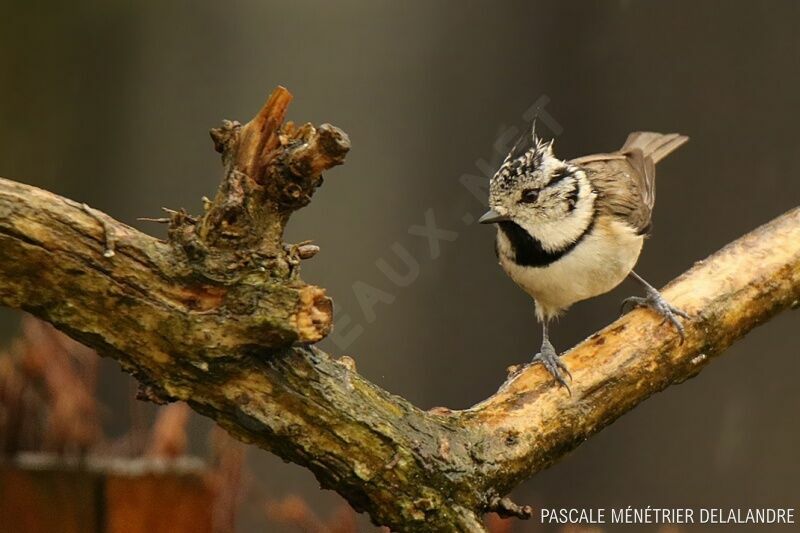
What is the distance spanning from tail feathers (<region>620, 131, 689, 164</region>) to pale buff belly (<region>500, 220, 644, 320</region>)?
1.55 ft

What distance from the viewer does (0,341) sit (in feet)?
11.6

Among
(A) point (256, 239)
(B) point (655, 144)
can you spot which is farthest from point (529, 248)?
(A) point (256, 239)

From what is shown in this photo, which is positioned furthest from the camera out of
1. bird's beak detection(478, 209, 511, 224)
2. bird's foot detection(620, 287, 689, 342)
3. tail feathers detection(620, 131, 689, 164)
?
tail feathers detection(620, 131, 689, 164)

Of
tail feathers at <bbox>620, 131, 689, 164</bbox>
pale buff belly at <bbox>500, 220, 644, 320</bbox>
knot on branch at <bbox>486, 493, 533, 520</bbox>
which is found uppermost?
tail feathers at <bbox>620, 131, 689, 164</bbox>

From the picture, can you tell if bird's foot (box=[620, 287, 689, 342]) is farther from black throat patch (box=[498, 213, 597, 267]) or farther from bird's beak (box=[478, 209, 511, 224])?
bird's beak (box=[478, 209, 511, 224])

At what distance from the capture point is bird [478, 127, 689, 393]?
7.55 feet

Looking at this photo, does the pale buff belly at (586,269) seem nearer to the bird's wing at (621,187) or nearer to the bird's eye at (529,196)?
the bird's wing at (621,187)

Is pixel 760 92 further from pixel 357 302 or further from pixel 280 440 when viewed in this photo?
pixel 280 440

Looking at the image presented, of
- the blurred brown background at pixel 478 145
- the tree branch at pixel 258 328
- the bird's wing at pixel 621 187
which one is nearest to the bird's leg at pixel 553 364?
the tree branch at pixel 258 328

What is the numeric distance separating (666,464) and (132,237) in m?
2.54

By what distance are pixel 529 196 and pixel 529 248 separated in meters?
0.14

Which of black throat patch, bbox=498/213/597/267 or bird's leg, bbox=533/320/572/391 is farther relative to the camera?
black throat patch, bbox=498/213/597/267

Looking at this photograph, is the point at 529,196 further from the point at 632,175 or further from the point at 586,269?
the point at 632,175

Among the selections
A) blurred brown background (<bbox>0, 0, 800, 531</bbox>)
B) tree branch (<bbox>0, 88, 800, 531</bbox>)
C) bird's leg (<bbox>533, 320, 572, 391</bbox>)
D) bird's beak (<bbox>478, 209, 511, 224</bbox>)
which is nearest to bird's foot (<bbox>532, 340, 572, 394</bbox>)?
bird's leg (<bbox>533, 320, 572, 391</bbox>)
